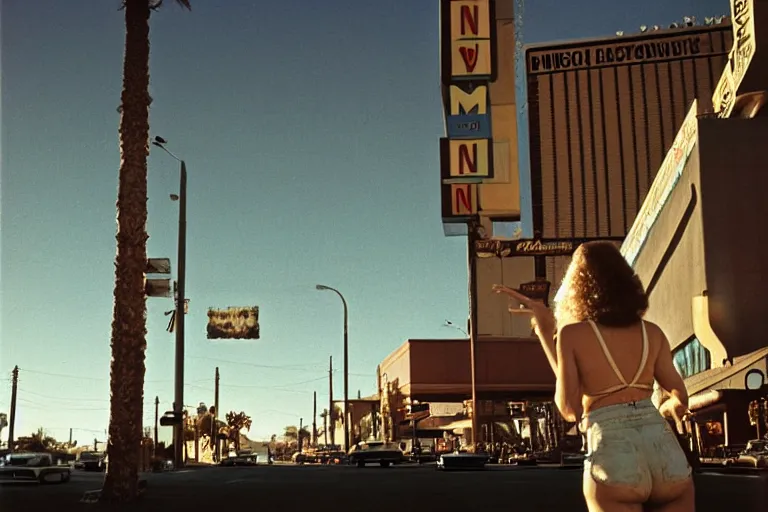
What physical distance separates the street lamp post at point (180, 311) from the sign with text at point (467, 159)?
29.8 m

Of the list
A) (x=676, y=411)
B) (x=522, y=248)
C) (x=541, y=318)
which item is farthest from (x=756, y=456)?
(x=522, y=248)

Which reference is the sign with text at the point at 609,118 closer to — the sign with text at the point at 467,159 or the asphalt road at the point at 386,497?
the sign with text at the point at 467,159

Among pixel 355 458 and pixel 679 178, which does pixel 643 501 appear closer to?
pixel 355 458

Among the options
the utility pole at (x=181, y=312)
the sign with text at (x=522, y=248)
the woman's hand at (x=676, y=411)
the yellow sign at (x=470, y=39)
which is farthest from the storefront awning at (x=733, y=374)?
the sign with text at (x=522, y=248)

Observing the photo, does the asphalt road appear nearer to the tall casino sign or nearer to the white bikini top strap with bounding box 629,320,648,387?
the white bikini top strap with bounding box 629,320,648,387

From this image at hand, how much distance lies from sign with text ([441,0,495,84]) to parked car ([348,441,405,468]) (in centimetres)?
3253

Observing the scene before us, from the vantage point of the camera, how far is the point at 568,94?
15162 cm

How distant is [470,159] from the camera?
63.7 m

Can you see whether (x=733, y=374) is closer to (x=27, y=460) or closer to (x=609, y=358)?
(x=27, y=460)

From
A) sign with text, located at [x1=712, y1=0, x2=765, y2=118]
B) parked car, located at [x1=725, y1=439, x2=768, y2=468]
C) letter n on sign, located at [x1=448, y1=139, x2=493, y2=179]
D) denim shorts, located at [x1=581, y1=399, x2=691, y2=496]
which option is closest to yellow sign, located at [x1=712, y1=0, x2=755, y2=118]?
sign with text, located at [x1=712, y1=0, x2=765, y2=118]

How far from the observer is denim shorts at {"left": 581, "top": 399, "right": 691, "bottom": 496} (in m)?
3.50

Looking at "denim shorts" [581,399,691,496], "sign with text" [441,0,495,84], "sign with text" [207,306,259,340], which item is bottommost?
"denim shorts" [581,399,691,496]

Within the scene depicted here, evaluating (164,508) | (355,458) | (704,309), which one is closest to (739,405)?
→ (704,309)

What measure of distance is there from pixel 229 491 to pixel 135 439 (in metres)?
1.63
